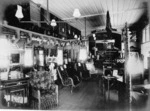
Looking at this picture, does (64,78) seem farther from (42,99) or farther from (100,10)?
(100,10)

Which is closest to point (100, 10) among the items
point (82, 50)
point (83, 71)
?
point (82, 50)

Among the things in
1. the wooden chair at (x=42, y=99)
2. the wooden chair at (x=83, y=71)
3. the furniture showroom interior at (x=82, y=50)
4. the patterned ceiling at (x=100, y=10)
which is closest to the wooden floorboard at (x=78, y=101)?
the furniture showroom interior at (x=82, y=50)

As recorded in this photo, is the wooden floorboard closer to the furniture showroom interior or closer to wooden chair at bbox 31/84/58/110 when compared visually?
the furniture showroom interior

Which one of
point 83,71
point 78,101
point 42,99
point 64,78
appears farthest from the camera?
point 83,71

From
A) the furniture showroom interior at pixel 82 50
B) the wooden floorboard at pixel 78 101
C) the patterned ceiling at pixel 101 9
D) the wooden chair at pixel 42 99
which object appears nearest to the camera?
the furniture showroom interior at pixel 82 50

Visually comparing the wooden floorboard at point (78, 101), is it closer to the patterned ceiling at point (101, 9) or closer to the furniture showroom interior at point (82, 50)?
the furniture showroom interior at point (82, 50)

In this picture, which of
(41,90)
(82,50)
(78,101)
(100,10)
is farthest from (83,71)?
(100,10)

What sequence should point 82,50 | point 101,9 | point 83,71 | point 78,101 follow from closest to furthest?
point 101,9
point 78,101
point 82,50
point 83,71

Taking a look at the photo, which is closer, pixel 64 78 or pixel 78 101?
pixel 78 101

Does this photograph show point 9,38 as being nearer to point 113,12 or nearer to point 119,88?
point 113,12

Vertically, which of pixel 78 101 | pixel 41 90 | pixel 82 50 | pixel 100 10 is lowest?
pixel 78 101

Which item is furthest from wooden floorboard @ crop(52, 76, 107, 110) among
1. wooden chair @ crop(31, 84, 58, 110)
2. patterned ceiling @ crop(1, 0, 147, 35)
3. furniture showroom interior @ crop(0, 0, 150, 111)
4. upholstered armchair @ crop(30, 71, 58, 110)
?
patterned ceiling @ crop(1, 0, 147, 35)

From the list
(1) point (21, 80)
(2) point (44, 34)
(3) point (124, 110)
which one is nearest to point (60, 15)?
(2) point (44, 34)

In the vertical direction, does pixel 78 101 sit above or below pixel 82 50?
below
